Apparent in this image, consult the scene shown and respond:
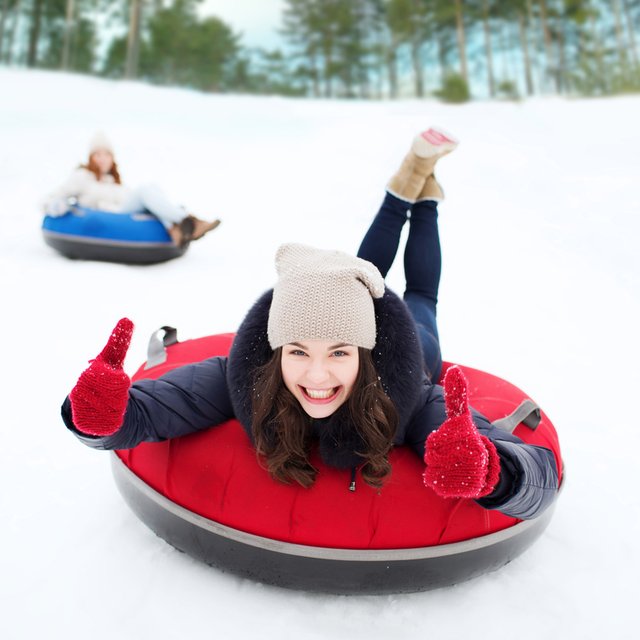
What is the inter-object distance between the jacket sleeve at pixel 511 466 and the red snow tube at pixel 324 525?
89 mm

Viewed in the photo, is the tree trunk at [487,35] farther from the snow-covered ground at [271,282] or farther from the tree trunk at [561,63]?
the snow-covered ground at [271,282]

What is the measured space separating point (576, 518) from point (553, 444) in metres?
0.33

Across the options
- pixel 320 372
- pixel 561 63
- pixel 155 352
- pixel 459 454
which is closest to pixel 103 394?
pixel 320 372

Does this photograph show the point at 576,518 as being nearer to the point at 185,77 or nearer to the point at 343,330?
the point at 343,330

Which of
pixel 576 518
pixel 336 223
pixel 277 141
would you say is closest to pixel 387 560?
pixel 576 518

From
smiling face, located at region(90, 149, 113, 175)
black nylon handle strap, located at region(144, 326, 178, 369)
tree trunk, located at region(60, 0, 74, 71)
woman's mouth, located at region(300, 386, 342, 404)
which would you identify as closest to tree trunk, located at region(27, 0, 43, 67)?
tree trunk, located at region(60, 0, 74, 71)

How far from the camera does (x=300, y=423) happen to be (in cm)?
168

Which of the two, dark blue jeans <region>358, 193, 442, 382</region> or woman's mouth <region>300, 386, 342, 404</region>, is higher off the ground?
dark blue jeans <region>358, 193, 442, 382</region>

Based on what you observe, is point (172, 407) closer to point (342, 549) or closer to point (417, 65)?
point (342, 549)

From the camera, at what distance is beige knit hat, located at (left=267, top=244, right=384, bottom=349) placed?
1.54 metres

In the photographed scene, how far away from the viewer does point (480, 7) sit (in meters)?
20.3

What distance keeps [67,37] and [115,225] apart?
24417 millimetres

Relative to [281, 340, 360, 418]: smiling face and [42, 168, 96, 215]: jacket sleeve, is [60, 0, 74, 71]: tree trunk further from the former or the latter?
[281, 340, 360, 418]: smiling face

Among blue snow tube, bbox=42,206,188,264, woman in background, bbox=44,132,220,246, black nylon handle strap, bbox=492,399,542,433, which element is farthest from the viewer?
woman in background, bbox=44,132,220,246
